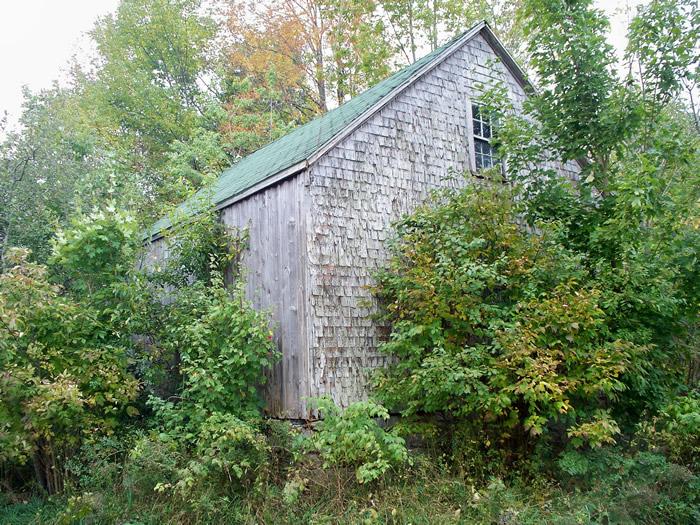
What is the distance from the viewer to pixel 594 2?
8.54m

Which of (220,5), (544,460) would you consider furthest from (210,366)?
(220,5)

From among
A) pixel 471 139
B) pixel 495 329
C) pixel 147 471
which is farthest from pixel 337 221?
pixel 147 471

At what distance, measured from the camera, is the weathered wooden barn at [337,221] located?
7590 mm

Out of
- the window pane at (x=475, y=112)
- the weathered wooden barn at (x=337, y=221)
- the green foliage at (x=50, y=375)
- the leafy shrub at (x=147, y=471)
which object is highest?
the window pane at (x=475, y=112)

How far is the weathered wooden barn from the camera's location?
7.59 m

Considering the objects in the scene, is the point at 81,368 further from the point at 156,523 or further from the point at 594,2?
the point at 594,2

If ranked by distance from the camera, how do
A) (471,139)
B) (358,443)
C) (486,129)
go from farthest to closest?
(486,129) < (471,139) < (358,443)

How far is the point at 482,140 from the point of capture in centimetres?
1044

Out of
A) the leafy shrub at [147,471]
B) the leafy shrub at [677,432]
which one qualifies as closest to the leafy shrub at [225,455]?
the leafy shrub at [147,471]

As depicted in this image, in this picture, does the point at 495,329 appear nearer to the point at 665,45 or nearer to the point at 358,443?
the point at 358,443

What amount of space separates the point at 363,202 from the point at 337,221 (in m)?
0.62

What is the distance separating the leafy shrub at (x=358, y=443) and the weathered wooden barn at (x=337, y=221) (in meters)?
0.80

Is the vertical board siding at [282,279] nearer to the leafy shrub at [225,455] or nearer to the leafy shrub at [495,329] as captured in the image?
the leafy shrub at [225,455]

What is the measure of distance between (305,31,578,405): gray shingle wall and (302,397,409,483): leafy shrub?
0.82m
